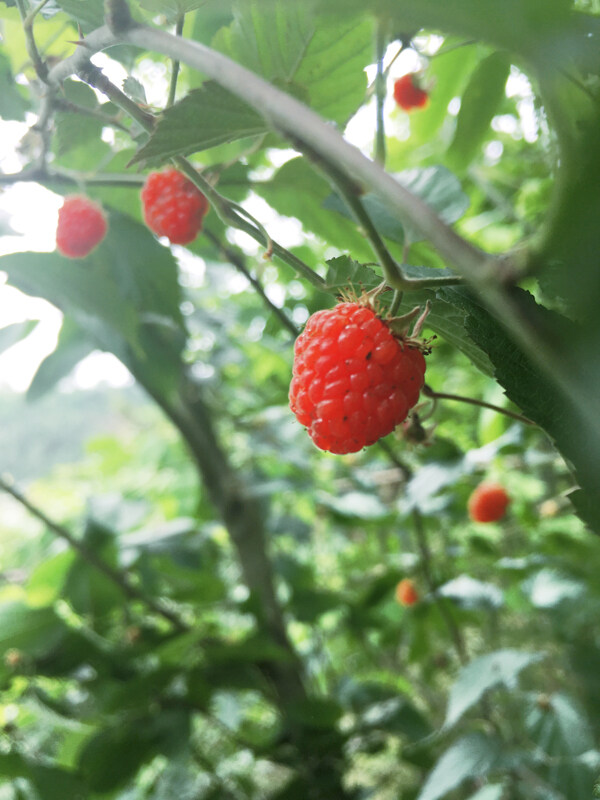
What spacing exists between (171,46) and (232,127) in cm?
7

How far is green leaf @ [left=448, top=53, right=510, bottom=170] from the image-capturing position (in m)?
0.50

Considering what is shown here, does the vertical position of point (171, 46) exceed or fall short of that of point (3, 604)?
it falls short

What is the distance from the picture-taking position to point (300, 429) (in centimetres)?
111

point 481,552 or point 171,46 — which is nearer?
point 171,46

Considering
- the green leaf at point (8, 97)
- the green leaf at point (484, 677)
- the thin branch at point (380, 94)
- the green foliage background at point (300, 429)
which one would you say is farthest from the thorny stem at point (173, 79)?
the green leaf at point (484, 677)

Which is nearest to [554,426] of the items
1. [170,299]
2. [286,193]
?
[286,193]

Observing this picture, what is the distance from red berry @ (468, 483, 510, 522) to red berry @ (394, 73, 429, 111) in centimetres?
51

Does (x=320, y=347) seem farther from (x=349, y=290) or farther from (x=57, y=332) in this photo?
(x=57, y=332)

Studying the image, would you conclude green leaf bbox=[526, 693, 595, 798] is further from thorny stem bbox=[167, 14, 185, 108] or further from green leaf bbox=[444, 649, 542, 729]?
thorny stem bbox=[167, 14, 185, 108]

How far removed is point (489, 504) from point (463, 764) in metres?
0.36

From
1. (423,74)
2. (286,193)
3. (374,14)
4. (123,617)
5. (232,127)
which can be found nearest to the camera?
(374,14)

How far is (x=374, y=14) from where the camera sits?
121mm

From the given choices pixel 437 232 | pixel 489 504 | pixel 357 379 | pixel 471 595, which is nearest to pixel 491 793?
pixel 471 595

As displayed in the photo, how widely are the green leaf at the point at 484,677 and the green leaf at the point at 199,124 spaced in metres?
0.46
